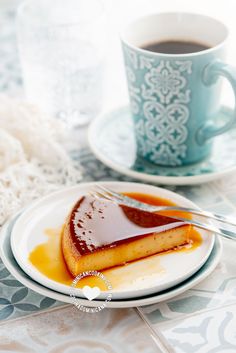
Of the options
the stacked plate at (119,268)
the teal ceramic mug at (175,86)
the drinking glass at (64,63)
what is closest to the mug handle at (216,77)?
the teal ceramic mug at (175,86)

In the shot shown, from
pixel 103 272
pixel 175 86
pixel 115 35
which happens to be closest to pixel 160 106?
pixel 175 86

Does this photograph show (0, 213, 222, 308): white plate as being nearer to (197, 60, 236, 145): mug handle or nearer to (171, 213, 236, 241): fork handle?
(171, 213, 236, 241): fork handle

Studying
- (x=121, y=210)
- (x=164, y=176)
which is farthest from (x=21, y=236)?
(x=164, y=176)

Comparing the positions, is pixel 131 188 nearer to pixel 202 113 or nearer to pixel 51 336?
pixel 202 113

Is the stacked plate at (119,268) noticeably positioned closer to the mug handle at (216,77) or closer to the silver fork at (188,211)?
the silver fork at (188,211)

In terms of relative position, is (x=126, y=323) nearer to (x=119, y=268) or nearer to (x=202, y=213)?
(x=119, y=268)

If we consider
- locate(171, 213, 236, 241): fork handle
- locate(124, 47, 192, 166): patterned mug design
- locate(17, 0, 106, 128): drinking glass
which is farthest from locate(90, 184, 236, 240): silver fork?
locate(17, 0, 106, 128): drinking glass

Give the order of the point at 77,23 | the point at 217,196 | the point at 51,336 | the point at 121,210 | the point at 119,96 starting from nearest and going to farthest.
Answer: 1. the point at 51,336
2. the point at 121,210
3. the point at 217,196
4. the point at 77,23
5. the point at 119,96

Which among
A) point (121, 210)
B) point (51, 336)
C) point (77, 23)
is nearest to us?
point (51, 336)
